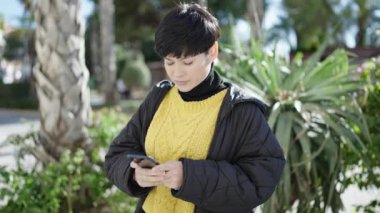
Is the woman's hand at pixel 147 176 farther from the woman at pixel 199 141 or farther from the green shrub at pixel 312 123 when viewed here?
the green shrub at pixel 312 123

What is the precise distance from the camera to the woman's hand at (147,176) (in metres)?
1.54

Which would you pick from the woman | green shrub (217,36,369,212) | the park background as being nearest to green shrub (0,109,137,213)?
the park background

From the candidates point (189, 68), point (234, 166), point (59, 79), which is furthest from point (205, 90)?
point (59, 79)

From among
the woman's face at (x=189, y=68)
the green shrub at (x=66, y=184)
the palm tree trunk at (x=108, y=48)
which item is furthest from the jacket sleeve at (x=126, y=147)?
the palm tree trunk at (x=108, y=48)

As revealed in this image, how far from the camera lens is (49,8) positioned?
3639 millimetres

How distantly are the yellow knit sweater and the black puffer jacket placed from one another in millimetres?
32

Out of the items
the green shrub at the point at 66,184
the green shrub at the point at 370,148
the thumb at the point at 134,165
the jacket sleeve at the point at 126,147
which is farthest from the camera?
the green shrub at the point at 370,148

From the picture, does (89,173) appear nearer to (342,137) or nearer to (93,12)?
(342,137)

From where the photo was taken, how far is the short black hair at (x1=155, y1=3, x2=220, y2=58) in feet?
5.24

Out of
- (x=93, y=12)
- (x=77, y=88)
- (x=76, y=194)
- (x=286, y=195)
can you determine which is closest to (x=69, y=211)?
(x=76, y=194)

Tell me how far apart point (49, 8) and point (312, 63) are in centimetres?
186

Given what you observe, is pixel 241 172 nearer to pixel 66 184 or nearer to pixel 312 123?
pixel 312 123

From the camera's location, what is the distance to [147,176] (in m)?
1.58

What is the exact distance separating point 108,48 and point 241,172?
1699 cm
